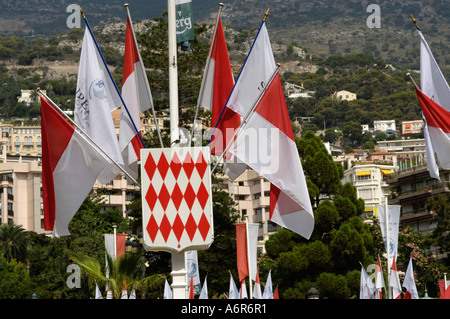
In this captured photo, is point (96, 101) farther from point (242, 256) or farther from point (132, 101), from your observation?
point (242, 256)

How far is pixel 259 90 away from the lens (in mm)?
18406

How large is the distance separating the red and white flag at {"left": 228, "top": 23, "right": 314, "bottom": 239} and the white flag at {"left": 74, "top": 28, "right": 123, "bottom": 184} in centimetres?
211

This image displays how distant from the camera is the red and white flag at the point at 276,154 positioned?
55.7ft

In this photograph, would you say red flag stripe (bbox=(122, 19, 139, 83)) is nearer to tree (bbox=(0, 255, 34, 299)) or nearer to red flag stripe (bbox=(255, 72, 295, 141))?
red flag stripe (bbox=(255, 72, 295, 141))

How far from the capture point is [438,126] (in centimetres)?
2202

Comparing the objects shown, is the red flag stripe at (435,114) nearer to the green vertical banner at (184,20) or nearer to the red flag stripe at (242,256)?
the green vertical banner at (184,20)

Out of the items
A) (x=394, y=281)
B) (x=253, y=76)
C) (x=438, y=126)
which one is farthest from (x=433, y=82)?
(x=394, y=281)

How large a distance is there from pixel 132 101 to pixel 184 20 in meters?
1.95

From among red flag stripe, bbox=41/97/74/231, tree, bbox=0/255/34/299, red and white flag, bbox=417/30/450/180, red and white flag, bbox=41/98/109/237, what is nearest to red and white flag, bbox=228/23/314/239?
red and white flag, bbox=41/98/109/237

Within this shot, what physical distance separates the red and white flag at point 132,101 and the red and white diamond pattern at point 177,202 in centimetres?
261

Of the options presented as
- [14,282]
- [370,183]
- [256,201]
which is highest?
[370,183]

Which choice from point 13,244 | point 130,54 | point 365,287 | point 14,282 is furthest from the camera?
point 13,244

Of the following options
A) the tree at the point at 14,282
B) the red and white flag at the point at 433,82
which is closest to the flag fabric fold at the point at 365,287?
the red and white flag at the point at 433,82
